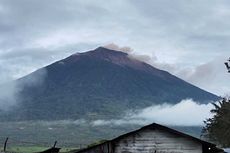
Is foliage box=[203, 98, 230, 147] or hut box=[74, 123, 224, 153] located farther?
foliage box=[203, 98, 230, 147]

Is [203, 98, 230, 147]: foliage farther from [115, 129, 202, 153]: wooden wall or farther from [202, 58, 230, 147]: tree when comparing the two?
[115, 129, 202, 153]: wooden wall

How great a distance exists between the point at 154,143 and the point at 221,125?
108 ft

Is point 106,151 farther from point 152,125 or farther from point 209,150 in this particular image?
point 209,150

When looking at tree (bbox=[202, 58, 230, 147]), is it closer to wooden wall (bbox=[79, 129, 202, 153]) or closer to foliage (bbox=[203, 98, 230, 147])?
foliage (bbox=[203, 98, 230, 147])

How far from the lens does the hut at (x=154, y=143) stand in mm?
31750

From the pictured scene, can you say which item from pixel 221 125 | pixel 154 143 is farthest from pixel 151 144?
pixel 221 125

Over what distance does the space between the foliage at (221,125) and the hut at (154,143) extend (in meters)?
29.6

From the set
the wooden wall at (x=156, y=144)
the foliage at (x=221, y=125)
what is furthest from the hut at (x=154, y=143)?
the foliage at (x=221, y=125)

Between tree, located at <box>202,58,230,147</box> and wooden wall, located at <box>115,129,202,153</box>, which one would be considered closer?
wooden wall, located at <box>115,129,202,153</box>

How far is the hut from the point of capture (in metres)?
31.8

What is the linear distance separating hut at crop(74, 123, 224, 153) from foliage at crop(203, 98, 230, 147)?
29579 millimetres

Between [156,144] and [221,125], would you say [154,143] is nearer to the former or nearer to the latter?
[156,144]

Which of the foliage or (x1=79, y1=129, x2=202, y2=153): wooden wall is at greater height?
the foliage

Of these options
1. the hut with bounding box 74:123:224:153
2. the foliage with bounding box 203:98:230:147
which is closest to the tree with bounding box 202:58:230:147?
the foliage with bounding box 203:98:230:147
